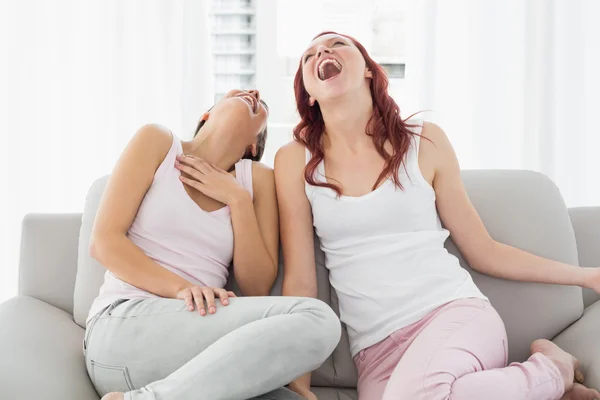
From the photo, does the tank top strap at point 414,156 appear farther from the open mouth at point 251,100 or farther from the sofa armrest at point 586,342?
the sofa armrest at point 586,342

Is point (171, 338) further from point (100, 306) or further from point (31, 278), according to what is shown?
point (31, 278)

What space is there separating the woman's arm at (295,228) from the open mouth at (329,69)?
22 centimetres

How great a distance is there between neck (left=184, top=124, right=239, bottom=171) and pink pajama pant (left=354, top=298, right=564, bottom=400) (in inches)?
25.2

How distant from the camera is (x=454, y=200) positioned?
5.41 feet

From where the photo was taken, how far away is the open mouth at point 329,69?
169 centimetres

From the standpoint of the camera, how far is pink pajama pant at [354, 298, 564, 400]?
4.14ft

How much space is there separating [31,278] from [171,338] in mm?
659

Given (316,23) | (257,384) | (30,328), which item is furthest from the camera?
(316,23)

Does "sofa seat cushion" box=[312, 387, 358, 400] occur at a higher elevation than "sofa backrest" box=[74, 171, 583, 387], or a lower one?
lower

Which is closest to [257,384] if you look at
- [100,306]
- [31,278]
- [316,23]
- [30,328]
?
[100,306]

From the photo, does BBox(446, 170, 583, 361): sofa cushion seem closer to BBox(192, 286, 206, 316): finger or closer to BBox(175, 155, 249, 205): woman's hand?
BBox(175, 155, 249, 205): woman's hand

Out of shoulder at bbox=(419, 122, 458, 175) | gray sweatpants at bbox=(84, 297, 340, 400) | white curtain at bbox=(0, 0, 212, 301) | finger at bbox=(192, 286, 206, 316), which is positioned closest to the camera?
gray sweatpants at bbox=(84, 297, 340, 400)

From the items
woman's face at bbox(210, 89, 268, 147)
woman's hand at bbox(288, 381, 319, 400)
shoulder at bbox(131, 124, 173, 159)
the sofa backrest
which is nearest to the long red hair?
woman's face at bbox(210, 89, 268, 147)

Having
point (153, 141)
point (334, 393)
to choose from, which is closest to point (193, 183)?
point (153, 141)
